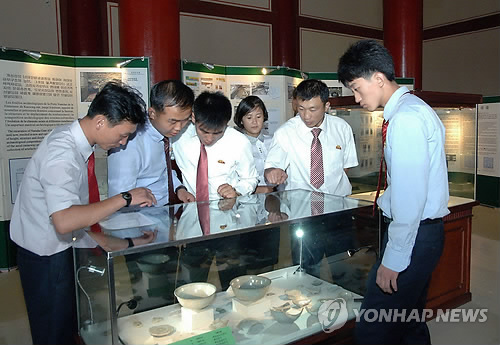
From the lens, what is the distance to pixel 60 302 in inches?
75.5

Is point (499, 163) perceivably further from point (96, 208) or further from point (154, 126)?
point (96, 208)

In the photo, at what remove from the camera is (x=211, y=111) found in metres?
2.50

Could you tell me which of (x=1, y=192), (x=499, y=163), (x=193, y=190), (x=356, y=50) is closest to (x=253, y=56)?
(x=499, y=163)

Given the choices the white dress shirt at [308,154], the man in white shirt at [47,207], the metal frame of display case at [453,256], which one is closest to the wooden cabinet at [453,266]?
the metal frame of display case at [453,256]

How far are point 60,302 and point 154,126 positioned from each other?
1062 mm

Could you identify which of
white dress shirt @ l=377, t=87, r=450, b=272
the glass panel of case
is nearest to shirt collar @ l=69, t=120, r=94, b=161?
white dress shirt @ l=377, t=87, r=450, b=272

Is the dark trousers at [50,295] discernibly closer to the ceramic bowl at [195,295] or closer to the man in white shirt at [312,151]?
the ceramic bowl at [195,295]

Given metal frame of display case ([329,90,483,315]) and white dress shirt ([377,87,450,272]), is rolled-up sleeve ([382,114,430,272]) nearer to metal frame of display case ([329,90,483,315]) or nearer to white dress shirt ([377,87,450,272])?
white dress shirt ([377,87,450,272])

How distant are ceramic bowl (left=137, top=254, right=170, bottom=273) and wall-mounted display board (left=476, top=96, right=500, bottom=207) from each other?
639 centimetres

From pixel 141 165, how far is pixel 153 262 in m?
0.89

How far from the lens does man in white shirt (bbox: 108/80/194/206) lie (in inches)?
91.2

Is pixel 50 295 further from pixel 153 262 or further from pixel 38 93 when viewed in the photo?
pixel 38 93

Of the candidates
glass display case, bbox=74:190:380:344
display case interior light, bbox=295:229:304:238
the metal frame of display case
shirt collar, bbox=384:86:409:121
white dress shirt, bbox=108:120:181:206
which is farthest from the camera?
the metal frame of display case

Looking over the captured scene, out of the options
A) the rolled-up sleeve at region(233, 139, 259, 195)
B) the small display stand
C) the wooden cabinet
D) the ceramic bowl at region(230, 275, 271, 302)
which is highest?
the rolled-up sleeve at region(233, 139, 259, 195)
